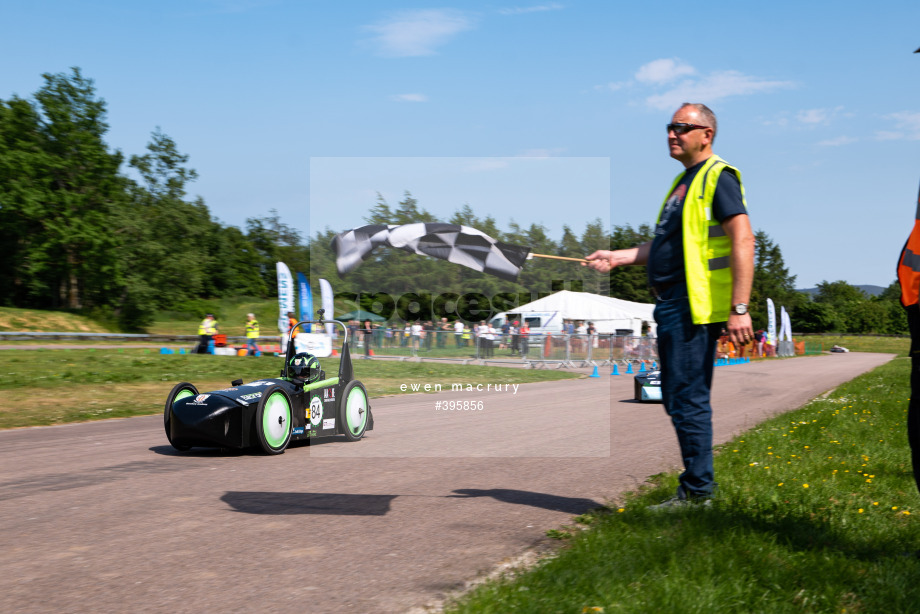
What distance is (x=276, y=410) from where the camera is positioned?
25.9 ft

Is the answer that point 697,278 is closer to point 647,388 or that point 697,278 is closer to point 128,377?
point 647,388

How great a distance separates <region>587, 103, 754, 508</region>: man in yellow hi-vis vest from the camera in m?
4.39

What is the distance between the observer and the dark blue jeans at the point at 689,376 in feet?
14.8

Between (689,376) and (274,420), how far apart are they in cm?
457

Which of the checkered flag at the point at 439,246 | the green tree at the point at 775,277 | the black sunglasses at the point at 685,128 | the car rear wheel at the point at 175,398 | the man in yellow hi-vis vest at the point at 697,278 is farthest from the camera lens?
the green tree at the point at 775,277

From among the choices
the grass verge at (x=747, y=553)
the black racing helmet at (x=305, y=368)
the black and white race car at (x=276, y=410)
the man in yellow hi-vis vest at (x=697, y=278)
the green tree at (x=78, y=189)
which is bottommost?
the grass verge at (x=747, y=553)

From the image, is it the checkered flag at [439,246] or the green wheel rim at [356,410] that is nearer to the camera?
the checkered flag at [439,246]

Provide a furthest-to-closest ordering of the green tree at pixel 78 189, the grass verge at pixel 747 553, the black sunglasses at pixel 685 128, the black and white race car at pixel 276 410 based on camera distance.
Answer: the green tree at pixel 78 189
the black and white race car at pixel 276 410
the black sunglasses at pixel 685 128
the grass verge at pixel 747 553

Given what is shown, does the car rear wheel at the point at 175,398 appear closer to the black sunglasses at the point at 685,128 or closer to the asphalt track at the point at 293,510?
the asphalt track at the point at 293,510

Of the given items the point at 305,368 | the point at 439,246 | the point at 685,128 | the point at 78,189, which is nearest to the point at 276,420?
the point at 305,368

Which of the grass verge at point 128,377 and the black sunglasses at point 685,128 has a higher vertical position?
the black sunglasses at point 685,128

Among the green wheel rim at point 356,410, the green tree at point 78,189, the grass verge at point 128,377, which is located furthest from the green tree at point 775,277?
the green wheel rim at point 356,410

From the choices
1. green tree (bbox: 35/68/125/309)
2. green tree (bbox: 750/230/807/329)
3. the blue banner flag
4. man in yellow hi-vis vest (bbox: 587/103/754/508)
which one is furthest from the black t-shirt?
green tree (bbox: 750/230/807/329)

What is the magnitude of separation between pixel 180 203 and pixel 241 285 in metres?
15.1
